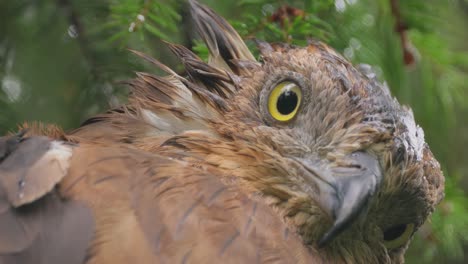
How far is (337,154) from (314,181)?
10 centimetres

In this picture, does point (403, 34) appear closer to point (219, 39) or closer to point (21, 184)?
point (219, 39)

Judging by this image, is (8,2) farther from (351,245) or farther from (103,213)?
(351,245)

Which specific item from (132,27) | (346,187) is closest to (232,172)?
(346,187)

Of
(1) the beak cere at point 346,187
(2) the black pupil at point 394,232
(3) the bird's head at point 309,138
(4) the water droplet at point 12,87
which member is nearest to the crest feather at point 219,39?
(3) the bird's head at point 309,138

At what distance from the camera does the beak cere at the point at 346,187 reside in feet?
6.66

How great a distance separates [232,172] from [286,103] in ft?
0.91

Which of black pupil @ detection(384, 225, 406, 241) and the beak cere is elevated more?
the beak cere

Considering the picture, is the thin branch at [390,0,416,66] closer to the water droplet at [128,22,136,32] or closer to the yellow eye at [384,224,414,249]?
the yellow eye at [384,224,414,249]

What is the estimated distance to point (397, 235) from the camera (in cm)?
245

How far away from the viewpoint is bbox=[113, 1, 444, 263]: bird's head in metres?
2.16

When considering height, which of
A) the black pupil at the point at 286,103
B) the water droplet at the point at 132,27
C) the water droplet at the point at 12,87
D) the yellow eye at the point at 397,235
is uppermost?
the black pupil at the point at 286,103

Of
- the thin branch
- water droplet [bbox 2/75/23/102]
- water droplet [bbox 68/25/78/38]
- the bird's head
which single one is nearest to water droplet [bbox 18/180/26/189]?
the bird's head

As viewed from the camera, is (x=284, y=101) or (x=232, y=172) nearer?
(x=232, y=172)

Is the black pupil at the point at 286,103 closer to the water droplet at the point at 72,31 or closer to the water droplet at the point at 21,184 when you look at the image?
the water droplet at the point at 21,184
